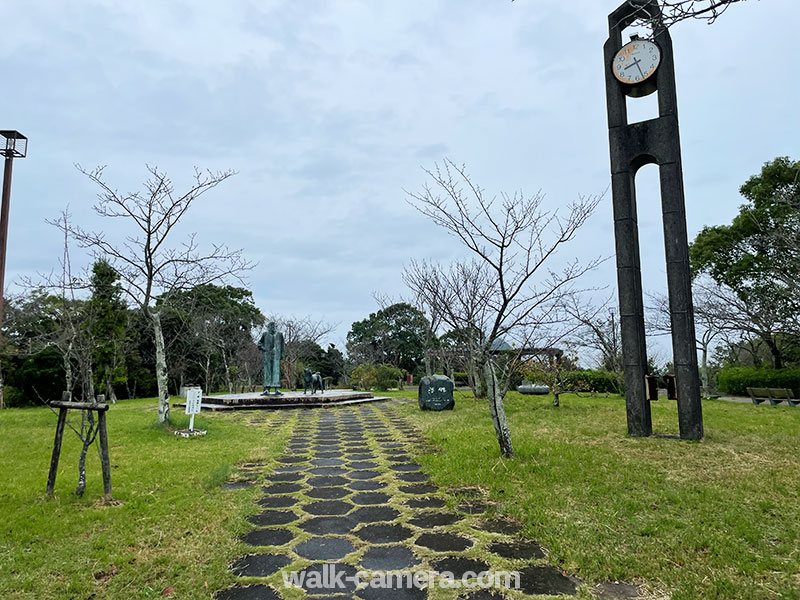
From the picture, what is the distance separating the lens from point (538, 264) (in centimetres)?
644

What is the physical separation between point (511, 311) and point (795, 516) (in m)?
3.32

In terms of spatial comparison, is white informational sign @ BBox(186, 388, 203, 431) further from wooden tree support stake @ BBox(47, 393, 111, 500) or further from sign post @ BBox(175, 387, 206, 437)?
wooden tree support stake @ BBox(47, 393, 111, 500)

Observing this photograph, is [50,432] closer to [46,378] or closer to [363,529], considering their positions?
[363,529]

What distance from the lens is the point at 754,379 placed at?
1931cm

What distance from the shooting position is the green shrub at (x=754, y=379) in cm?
1791

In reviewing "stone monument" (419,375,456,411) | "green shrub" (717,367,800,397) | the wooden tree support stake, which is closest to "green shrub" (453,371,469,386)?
"green shrub" (717,367,800,397)

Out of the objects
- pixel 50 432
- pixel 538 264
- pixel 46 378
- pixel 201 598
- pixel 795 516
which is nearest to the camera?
pixel 201 598

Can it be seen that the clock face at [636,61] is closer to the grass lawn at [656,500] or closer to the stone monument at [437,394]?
the grass lawn at [656,500]

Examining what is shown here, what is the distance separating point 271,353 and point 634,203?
41.2 ft

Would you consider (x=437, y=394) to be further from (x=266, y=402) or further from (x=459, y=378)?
(x=459, y=378)

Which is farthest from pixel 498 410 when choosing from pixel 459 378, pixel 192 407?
pixel 459 378

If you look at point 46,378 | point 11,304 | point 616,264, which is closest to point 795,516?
point 616,264

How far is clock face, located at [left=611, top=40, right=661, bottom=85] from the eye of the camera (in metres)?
8.23

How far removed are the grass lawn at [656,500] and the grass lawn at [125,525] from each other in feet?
7.34
